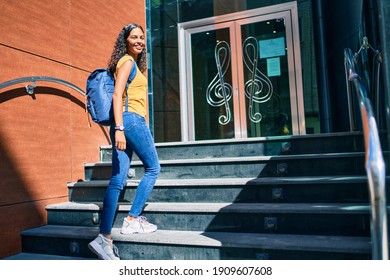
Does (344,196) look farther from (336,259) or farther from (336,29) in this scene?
(336,29)

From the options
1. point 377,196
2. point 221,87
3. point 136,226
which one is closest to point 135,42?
point 136,226

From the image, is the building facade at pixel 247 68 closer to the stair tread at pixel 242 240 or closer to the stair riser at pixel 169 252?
the stair tread at pixel 242 240

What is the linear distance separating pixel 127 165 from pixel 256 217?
96 cm

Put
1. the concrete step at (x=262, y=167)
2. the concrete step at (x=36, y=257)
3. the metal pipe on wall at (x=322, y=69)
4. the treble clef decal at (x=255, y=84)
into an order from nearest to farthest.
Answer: the concrete step at (x=36, y=257) < the concrete step at (x=262, y=167) < the metal pipe on wall at (x=322, y=69) < the treble clef decal at (x=255, y=84)

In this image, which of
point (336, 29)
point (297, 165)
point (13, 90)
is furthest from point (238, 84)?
point (13, 90)

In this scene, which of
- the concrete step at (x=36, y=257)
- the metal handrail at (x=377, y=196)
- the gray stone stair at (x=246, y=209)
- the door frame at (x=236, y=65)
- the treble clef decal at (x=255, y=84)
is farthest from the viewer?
the treble clef decal at (x=255, y=84)

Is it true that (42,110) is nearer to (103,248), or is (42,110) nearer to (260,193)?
(103,248)

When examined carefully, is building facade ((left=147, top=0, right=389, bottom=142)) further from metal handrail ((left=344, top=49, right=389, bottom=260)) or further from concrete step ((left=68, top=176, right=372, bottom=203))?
metal handrail ((left=344, top=49, right=389, bottom=260))

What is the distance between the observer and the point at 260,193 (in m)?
2.53

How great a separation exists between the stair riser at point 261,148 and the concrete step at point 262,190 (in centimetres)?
50

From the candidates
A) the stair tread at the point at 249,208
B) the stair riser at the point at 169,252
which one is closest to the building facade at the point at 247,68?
the stair tread at the point at 249,208

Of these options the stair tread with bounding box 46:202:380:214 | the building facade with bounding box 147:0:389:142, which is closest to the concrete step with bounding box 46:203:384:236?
the stair tread with bounding box 46:202:380:214

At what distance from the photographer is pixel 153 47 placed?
5398 mm

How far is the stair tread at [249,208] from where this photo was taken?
207cm
